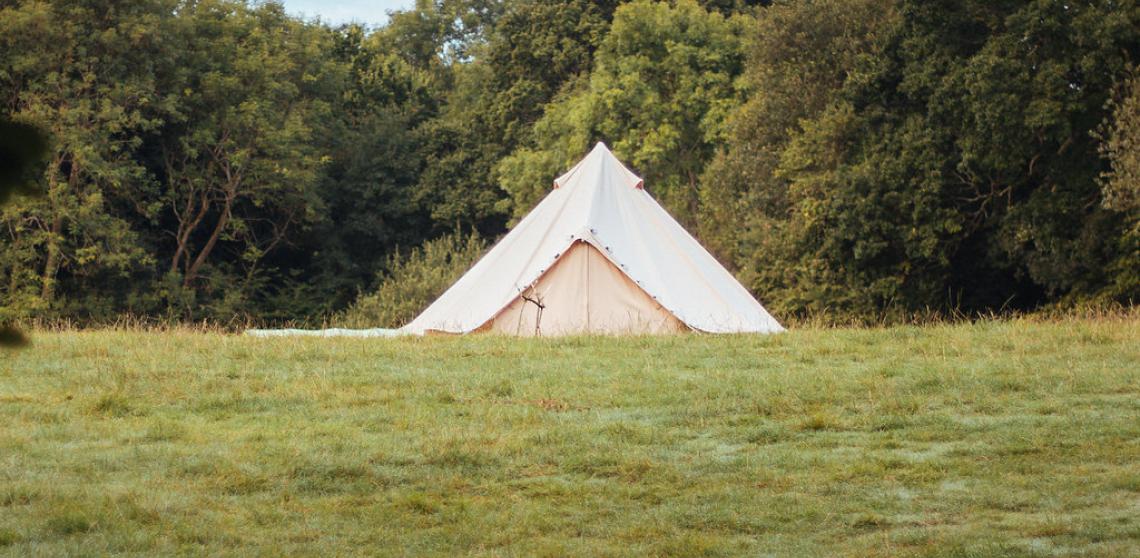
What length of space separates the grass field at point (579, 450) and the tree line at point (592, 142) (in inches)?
512

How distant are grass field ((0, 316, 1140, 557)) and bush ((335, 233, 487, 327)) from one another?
2323 cm

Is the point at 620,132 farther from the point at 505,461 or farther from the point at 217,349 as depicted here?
the point at 505,461

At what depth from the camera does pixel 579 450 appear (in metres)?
7.79

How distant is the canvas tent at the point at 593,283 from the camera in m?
17.2

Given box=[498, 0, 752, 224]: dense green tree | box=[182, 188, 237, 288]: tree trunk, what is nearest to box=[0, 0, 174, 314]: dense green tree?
box=[182, 188, 237, 288]: tree trunk

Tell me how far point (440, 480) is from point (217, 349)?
19.0 ft

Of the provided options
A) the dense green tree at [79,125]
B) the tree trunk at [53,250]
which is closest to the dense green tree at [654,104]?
the dense green tree at [79,125]

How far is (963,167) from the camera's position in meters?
25.2

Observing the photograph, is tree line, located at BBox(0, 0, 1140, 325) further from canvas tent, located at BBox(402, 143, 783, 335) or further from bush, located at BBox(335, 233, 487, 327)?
canvas tent, located at BBox(402, 143, 783, 335)

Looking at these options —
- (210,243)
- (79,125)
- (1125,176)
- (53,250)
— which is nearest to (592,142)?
(210,243)

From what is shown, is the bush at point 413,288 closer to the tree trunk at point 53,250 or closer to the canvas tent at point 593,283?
the tree trunk at point 53,250

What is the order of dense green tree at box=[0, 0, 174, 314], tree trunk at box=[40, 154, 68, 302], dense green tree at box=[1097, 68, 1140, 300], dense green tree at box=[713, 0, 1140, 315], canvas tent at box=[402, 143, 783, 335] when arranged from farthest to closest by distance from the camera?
dense green tree at box=[0, 0, 174, 314]
tree trunk at box=[40, 154, 68, 302]
dense green tree at box=[713, 0, 1140, 315]
dense green tree at box=[1097, 68, 1140, 300]
canvas tent at box=[402, 143, 783, 335]

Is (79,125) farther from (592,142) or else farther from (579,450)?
(579,450)

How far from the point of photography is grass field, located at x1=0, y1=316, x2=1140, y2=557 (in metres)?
6.00
